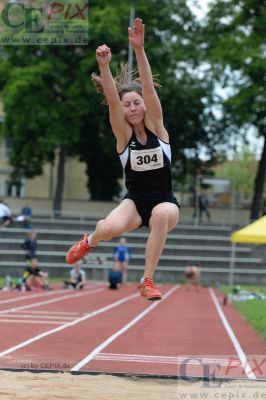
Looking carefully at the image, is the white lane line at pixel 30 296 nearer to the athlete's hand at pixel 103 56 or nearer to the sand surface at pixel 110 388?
the sand surface at pixel 110 388

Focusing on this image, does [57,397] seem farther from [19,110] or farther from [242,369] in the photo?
[19,110]

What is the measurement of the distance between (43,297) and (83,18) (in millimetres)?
7030

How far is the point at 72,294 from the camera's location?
66.9ft

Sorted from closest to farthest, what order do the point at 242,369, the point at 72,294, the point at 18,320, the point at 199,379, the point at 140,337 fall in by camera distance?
the point at 199,379 < the point at 242,369 < the point at 140,337 < the point at 18,320 < the point at 72,294

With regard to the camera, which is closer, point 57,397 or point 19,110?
point 57,397

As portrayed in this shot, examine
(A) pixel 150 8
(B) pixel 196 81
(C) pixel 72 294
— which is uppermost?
(A) pixel 150 8

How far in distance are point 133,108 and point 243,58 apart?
77.9 ft

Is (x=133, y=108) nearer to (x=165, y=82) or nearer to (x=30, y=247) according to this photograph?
(x=30, y=247)

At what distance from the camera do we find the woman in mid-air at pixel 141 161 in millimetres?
6844

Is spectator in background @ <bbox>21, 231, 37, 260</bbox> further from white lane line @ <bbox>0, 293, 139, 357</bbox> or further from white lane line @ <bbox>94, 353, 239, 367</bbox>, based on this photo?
white lane line @ <bbox>94, 353, 239, 367</bbox>

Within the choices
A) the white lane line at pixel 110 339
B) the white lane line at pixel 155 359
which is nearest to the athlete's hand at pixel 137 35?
the white lane line at pixel 110 339

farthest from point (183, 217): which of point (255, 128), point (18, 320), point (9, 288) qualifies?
point (18, 320)

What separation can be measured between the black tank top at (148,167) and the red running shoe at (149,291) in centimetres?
76

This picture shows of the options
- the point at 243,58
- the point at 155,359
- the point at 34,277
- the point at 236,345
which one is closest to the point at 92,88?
the point at 243,58
